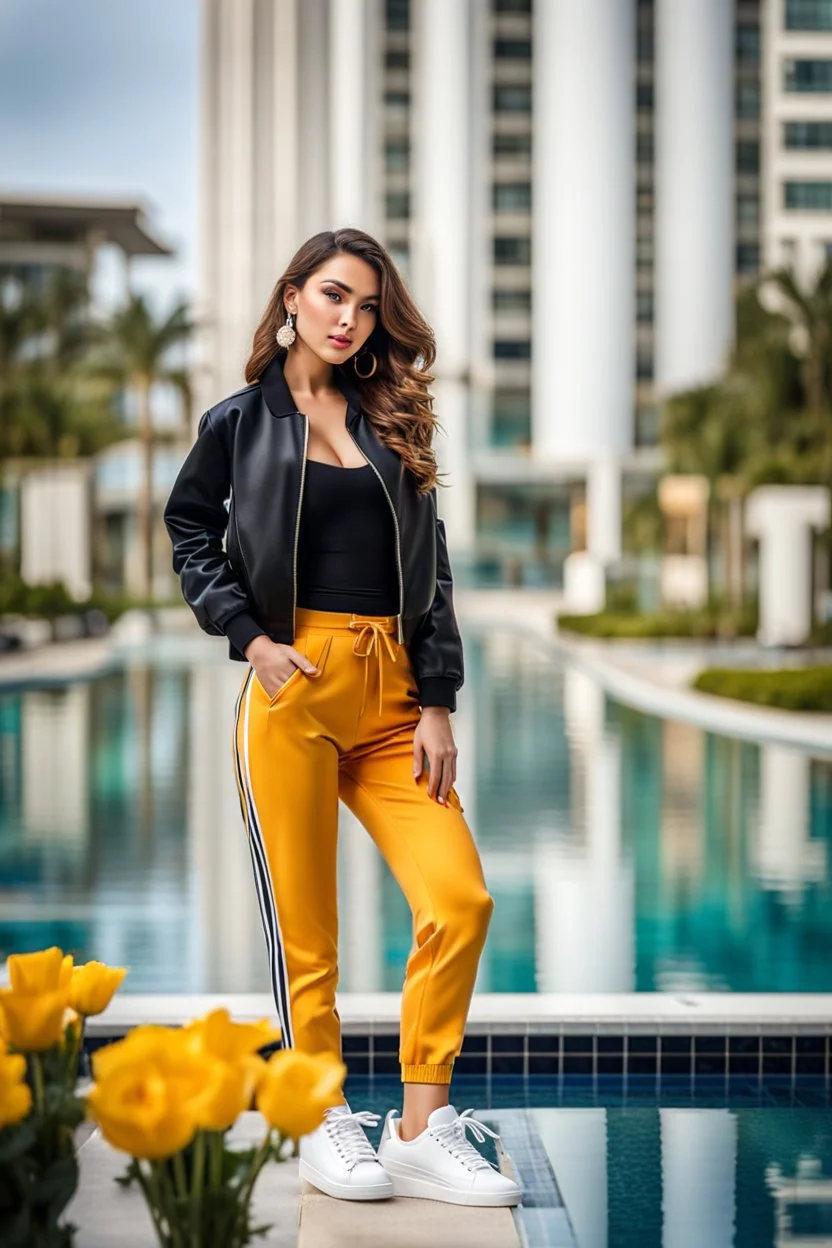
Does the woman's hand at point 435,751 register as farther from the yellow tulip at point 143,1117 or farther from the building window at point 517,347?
the building window at point 517,347

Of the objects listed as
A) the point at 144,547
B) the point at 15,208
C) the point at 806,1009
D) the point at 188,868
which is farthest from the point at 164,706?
the point at 15,208

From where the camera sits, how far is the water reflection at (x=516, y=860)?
6117 millimetres

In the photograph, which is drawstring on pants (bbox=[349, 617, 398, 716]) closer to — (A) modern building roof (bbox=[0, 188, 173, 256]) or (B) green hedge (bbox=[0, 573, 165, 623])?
(B) green hedge (bbox=[0, 573, 165, 623])

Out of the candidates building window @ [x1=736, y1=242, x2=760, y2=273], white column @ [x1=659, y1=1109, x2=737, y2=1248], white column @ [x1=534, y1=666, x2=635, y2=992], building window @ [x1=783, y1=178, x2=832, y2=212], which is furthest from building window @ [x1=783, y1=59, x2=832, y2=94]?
white column @ [x1=659, y1=1109, x2=737, y2=1248]

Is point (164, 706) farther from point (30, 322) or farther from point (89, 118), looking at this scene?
point (89, 118)

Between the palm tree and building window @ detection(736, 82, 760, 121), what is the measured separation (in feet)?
99.8

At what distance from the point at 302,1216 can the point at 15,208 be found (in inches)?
2301

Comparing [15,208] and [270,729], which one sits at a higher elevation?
[15,208]

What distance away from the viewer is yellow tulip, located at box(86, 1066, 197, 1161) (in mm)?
1998

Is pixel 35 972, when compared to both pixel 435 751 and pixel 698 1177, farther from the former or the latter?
pixel 698 1177

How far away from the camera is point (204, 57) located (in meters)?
90.4

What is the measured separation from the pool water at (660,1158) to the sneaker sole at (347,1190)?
0.28 metres

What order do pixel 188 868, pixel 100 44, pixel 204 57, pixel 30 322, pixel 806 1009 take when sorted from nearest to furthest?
pixel 806 1009, pixel 188 868, pixel 30 322, pixel 204 57, pixel 100 44

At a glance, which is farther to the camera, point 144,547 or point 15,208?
point 15,208
